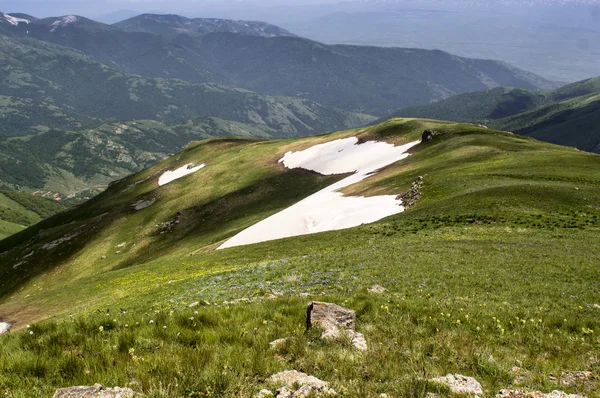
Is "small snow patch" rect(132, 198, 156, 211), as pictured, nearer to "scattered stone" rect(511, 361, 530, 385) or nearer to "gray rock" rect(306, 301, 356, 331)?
"gray rock" rect(306, 301, 356, 331)

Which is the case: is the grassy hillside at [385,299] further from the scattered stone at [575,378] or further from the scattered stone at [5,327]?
the scattered stone at [5,327]

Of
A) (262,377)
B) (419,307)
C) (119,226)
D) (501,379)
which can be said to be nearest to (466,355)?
(501,379)

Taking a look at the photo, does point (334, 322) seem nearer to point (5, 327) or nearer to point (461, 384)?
point (461, 384)

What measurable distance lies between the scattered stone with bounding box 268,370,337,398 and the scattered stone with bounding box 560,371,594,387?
223 inches

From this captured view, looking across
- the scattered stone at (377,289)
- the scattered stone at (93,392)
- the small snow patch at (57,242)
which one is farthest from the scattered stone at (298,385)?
the small snow patch at (57,242)

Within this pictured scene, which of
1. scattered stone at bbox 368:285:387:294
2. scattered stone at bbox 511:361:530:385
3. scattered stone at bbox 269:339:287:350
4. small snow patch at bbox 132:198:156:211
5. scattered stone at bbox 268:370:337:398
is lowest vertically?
small snow patch at bbox 132:198:156:211

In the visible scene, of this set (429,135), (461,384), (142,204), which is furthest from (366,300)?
(142,204)

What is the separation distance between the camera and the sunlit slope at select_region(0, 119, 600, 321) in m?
34.7

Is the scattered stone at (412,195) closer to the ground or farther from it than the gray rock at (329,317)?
closer to the ground

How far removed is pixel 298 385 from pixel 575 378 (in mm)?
6680

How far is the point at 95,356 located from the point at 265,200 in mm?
70585

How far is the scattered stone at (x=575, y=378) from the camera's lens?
792cm

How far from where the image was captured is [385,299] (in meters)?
13.9

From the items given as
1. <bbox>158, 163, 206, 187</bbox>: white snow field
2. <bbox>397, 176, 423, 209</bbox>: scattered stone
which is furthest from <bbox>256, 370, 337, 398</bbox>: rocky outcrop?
<bbox>158, 163, 206, 187</bbox>: white snow field
